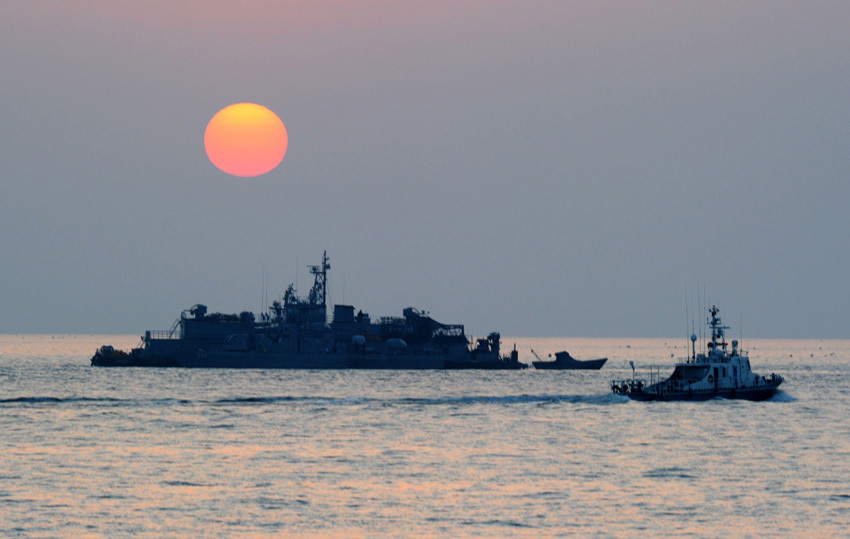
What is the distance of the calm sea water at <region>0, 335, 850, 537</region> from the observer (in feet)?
154

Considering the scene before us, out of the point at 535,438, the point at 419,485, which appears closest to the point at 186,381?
the point at 535,438

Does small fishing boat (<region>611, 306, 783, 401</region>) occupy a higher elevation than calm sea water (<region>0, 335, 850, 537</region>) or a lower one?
higher

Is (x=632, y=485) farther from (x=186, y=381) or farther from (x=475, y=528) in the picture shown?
(x=186, y=381)

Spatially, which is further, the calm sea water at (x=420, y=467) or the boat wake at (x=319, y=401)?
the boat wake at (x=319, y=401)

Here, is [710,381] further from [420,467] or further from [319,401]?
[420,467]

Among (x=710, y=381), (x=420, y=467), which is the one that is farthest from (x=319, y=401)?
(x=420, y=467)

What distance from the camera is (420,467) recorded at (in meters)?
63.4

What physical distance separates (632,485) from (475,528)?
1360 centimetres

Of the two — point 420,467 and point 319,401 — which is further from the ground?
point 319,401

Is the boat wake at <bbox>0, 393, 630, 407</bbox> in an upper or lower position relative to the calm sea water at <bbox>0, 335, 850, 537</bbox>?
upper

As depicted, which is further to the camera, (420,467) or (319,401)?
(319,401)

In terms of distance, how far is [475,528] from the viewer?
45.6 meters

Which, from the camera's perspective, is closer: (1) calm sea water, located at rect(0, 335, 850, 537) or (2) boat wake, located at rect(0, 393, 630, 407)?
(1) calm sea water, located at rect(0, 335, 850, 537)

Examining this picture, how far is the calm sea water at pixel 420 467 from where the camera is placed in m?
47.0
